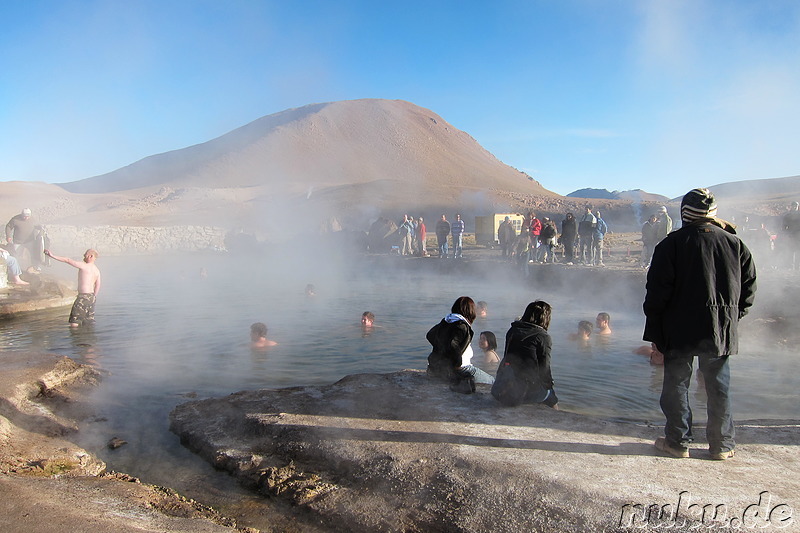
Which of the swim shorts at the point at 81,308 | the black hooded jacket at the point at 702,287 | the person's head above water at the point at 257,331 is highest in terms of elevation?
the black hooded jacket at the point at 702,287

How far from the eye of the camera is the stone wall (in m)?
30.1

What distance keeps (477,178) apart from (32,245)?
89.3 meters

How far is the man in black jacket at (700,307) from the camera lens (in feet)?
11.2

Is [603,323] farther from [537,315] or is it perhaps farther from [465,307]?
[537,315]

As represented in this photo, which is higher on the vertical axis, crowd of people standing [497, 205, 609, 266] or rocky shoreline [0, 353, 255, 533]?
crowd of people standing [497, 205, 609, 266]

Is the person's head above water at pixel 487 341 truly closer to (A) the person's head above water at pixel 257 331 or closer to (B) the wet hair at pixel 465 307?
(B) the wet hair at pixel 465 307

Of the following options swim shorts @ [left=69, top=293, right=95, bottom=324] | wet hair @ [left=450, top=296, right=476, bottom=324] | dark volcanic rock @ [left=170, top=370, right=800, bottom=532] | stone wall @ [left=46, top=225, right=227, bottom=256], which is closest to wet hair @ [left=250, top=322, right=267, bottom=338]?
swim shorts @ [left=69, top=293, right=95, bottom=324]

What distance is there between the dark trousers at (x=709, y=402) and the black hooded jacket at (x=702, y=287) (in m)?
0.09

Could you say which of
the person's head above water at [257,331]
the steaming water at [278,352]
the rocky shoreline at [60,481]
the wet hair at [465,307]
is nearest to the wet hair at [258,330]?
the person's head above water at [257,331]

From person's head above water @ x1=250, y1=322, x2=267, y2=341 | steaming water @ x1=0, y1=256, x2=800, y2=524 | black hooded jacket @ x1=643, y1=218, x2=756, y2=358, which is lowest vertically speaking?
steaming water @ x1=0, y1=256, x2=800, y2=524

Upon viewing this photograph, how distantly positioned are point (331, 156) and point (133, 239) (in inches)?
3229

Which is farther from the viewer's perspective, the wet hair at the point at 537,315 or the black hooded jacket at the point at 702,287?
the wet hair at the point at 537,315

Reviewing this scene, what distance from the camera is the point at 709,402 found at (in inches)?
139

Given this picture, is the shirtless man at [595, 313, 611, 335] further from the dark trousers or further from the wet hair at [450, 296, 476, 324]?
the dark trousers
